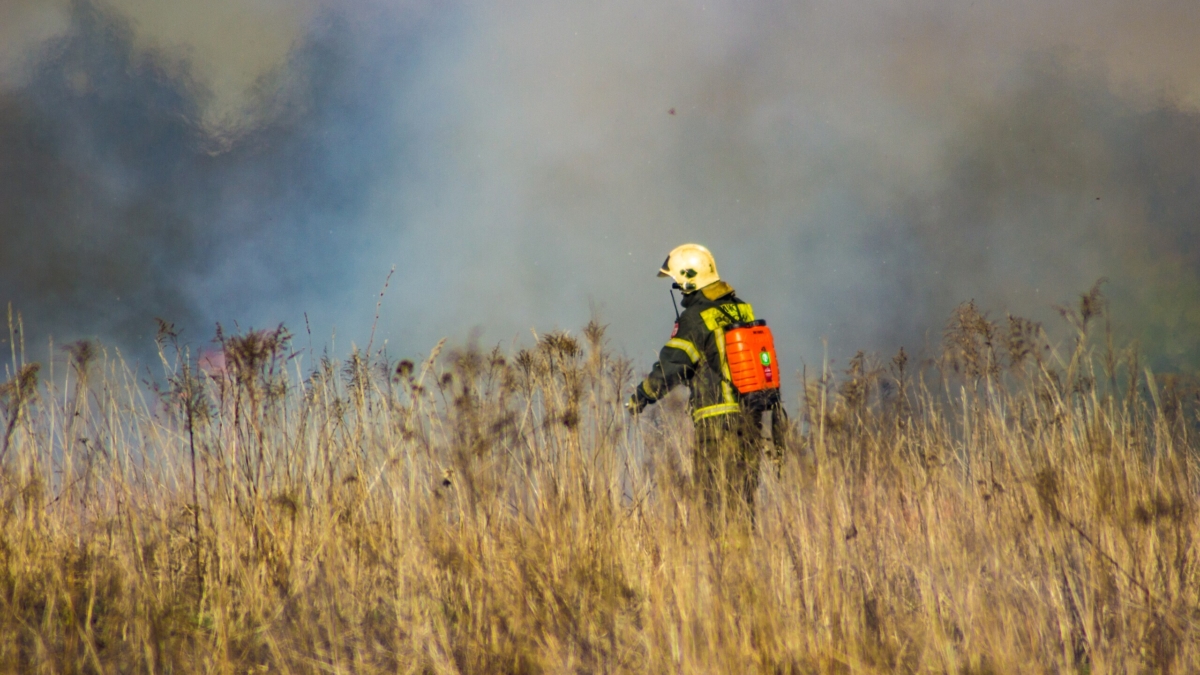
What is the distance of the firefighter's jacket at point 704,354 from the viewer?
500cm

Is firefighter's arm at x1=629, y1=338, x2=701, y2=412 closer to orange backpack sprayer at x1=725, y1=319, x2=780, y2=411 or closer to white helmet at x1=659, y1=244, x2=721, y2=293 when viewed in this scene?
orange backpack sprayer at x1=725, y1=319, x2=780, y2=411

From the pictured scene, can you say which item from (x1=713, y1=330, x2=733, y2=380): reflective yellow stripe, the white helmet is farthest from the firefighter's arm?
the white helmet

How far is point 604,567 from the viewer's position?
339 centimetres

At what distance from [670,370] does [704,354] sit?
1.15ft

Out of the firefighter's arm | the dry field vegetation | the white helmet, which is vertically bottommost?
the dry field vegetation

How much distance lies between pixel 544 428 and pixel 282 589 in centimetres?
120

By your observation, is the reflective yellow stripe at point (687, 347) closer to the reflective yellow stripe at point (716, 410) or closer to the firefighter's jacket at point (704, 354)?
the firefighter's jacket at point (704, 354)

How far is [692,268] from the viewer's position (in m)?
5.44

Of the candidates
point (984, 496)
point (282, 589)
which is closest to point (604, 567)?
point (282, 589)

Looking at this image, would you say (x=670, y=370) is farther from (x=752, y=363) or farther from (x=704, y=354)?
(x=752, y=363)

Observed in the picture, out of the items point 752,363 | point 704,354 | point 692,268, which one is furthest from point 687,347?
point 692,268

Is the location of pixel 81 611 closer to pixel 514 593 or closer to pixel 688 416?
pixel 514 593

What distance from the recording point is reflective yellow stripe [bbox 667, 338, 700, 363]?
5090 millimetres

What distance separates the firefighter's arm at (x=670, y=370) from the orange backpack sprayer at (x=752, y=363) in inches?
8.8
